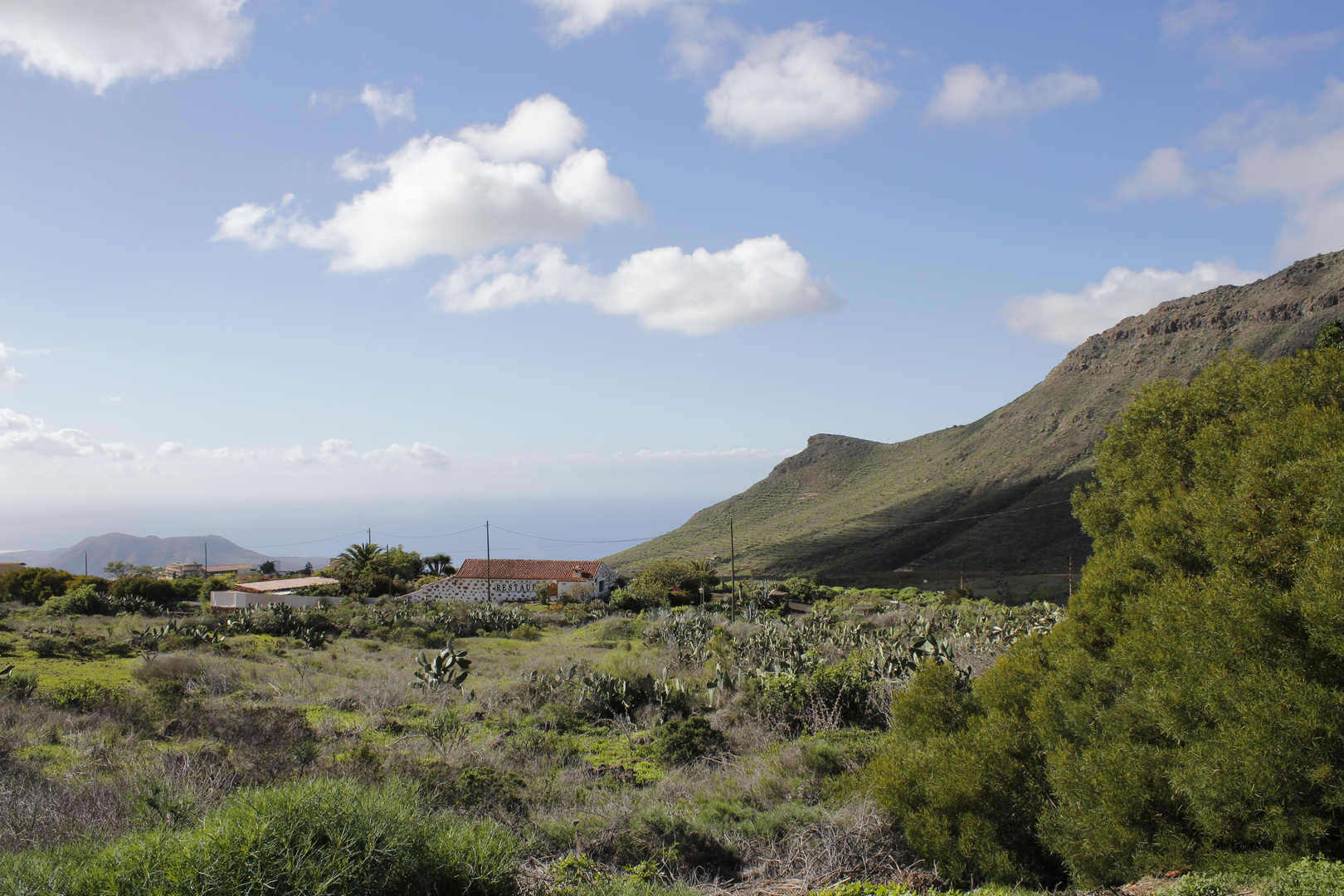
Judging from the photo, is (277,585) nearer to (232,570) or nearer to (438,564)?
(438,564)

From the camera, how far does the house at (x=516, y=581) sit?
50.3 metres

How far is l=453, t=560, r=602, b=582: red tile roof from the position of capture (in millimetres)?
52500

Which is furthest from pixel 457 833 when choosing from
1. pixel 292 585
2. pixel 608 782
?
pixel 292 585

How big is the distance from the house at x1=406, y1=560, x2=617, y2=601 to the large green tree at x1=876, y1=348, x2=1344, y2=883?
41830 millimetres

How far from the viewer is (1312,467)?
588cm

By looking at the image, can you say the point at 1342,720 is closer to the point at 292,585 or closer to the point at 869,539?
the point at 292,585

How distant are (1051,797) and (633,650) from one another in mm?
15482

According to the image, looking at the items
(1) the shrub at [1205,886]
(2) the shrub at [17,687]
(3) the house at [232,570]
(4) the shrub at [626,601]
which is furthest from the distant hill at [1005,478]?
(2) the shrub at [17,687]

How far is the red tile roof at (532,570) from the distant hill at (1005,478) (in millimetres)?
13997

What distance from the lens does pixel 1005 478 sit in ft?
215

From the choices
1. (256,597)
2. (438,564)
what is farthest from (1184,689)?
(438,564)

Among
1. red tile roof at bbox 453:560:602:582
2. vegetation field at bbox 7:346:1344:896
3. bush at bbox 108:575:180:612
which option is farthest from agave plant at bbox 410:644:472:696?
red tile roof at bbox 453:560:602:582

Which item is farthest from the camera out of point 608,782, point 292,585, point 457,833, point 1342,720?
point 292,585

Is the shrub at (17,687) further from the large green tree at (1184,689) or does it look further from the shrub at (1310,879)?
the shrub at (1310,879)
